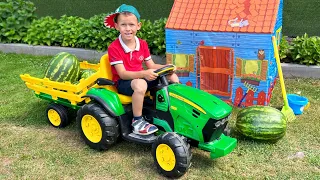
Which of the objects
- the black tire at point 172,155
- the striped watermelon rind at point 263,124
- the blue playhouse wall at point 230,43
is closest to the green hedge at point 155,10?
the blue playhouse wall at point 230,43

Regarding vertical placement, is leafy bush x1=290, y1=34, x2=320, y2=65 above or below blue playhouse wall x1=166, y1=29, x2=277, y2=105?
below

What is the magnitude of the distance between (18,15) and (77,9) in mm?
1279

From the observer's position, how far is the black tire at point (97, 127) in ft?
11.7

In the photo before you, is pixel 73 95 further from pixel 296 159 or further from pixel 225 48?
pixel 296 159

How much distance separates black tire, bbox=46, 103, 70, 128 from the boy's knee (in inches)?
43.9

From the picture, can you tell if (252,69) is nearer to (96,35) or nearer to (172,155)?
(172,155)

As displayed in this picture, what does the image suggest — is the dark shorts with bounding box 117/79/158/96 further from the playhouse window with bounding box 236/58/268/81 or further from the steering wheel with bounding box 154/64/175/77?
the playhouse window with bounding box 236/58/268/81

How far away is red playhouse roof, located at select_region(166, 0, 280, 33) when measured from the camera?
4.39 meters

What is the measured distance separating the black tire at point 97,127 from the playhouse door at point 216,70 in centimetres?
162

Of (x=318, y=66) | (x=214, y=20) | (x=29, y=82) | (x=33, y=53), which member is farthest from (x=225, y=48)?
(x=33, y=53)

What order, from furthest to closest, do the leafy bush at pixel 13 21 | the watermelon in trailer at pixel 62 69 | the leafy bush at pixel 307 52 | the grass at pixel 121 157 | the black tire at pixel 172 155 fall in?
the leafy bush at pixel 13 21
the leafy bush at pixel 307 52
the watermelon in trailer at pixel 62 69
the grass at pixel 121 157
the black tire at pixel 172 155

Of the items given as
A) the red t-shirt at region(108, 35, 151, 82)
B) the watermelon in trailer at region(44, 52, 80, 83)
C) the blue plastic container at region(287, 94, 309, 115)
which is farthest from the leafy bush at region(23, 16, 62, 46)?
the blue plastic container at region(287, 94, 309, 115)

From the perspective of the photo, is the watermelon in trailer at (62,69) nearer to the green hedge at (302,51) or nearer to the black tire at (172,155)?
the black tire at (172,155)

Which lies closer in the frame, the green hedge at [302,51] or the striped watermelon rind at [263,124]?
the striped watermelon rind at [263,124]
